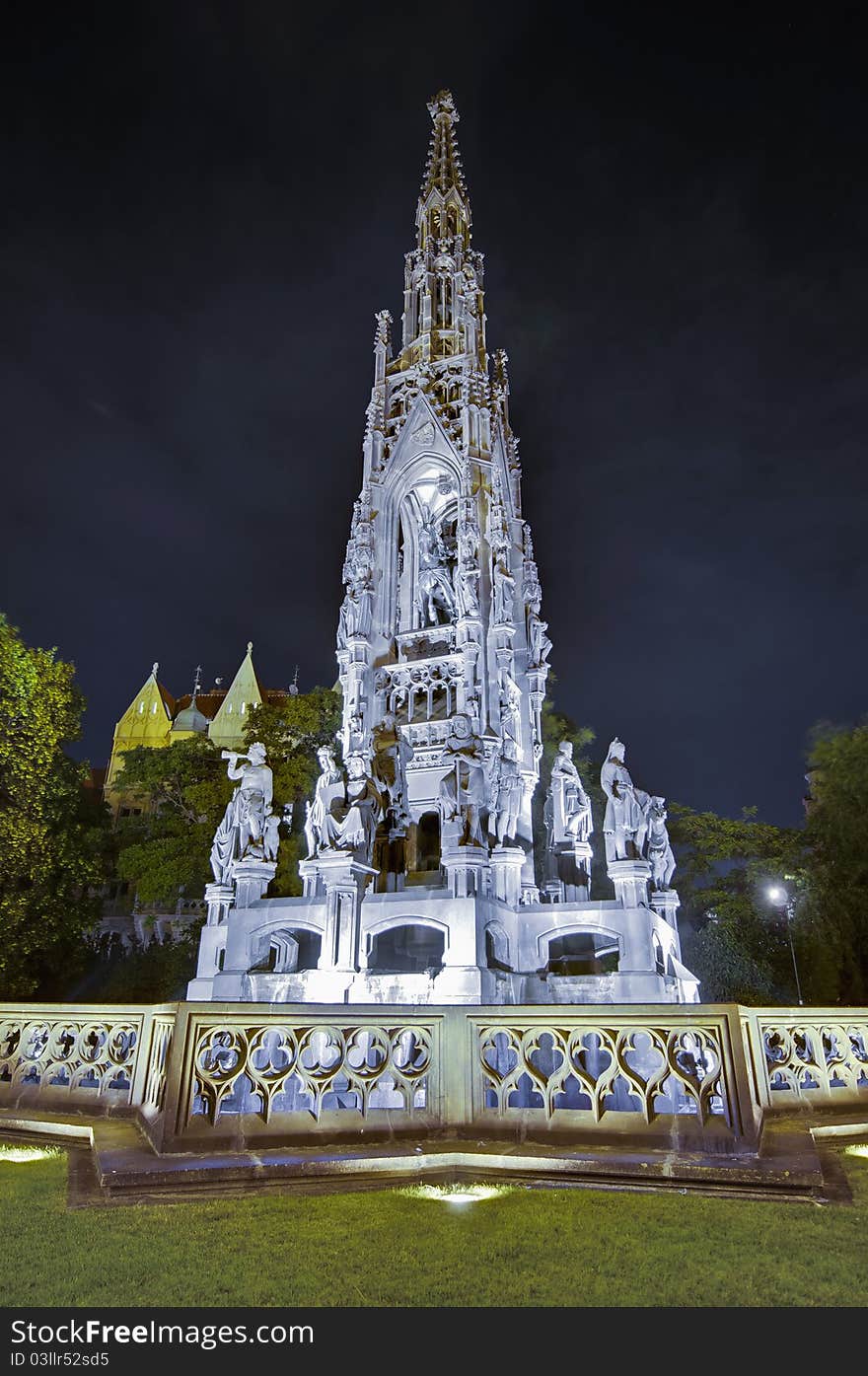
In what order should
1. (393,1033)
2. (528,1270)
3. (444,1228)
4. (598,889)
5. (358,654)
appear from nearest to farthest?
(528,1270) < (444,1228) < (393,1033) < (358,654) < (598,889)

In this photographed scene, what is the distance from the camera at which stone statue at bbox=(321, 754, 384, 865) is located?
1648 cm

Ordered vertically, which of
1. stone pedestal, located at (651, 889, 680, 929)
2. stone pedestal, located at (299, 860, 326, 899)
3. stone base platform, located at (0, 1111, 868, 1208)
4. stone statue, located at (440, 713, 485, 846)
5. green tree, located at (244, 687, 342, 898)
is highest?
green tree, located at (244, 687, 342, 898)

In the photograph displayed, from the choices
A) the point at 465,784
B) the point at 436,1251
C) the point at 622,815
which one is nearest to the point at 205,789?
the point at 465,784

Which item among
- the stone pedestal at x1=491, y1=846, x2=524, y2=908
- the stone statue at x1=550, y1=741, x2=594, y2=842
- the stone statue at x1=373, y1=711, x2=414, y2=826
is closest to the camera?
the stone pedestal at x1=491, y1=846, x2=524, y2=908

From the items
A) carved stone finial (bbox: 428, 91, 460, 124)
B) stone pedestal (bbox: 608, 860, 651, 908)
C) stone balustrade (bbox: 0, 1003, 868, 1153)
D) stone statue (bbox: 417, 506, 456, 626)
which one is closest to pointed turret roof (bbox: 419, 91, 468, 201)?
carved stone finial (bbox: 428, 91, 460, 124)

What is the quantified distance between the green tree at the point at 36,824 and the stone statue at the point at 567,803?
1373 centimetres

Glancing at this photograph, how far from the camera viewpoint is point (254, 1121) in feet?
18.4

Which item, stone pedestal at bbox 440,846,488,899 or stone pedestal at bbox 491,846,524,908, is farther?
stone pedestal at bbox 491,846,524,908

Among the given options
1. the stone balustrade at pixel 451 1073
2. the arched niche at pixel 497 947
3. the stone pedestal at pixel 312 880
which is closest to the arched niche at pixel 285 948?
the stone pedestal at pixel 312 880

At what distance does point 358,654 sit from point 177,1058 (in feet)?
54.2

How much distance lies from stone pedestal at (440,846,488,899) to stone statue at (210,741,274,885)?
469 centimetres

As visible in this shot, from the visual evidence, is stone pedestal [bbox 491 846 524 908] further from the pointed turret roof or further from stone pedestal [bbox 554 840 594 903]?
the pointed turret roof

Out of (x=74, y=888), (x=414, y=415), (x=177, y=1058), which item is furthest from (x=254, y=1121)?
(x=414, y=415)

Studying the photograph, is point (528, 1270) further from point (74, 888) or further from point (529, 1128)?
point (74, 888)
